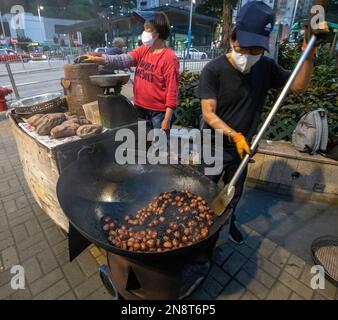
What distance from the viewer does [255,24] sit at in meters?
1.68

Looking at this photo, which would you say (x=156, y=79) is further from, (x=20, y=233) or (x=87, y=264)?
(x=20, y=233)

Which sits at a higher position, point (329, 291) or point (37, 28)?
point (37, 28)

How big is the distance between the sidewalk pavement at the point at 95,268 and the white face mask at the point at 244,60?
70.8 inches

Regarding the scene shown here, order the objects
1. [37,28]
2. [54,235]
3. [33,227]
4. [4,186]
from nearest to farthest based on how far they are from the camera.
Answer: [54,235] < [33,227] < [4,186] < [37,28]

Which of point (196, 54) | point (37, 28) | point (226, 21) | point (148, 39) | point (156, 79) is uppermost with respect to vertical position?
point (37, 28)

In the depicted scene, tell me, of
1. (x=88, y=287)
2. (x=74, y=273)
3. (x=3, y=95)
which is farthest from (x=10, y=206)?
(x=3, y=95)

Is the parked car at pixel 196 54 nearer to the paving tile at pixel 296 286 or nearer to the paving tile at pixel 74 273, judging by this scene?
the paving tile at pixel 296 286

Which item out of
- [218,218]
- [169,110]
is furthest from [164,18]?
Answer: [218,218]

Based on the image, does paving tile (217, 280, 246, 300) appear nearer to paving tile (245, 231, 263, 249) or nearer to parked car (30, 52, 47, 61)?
paving tile (245, 231, 263, 249)

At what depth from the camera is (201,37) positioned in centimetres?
4053

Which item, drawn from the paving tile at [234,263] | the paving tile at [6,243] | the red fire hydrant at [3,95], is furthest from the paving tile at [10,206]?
the red fire hydrant at [3,95]

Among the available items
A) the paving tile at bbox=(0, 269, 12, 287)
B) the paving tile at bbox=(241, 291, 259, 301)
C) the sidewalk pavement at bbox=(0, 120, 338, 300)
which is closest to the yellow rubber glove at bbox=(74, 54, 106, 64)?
the sidewalk pavement at bbox=(0, 120, 338, 300)

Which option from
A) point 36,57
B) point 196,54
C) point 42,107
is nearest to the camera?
point 42,107

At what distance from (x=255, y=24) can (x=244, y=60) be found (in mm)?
251
